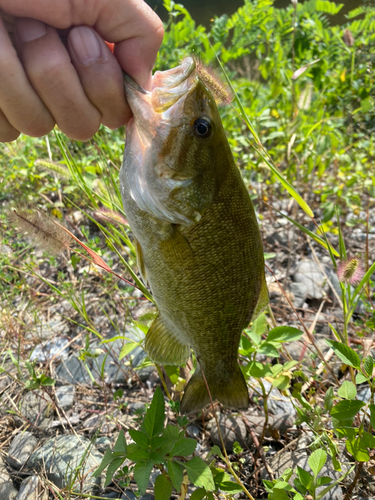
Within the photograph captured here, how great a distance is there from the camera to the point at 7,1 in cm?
126

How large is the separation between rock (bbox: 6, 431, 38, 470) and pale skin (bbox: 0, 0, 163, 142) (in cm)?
180

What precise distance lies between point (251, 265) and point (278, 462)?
115 cm

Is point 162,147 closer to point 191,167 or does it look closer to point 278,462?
point 191,167

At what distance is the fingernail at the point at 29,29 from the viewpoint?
1.33 m

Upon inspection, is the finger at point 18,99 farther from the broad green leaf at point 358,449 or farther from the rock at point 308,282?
the rock at point 308,282

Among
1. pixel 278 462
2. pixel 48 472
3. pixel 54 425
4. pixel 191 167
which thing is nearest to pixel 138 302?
pixel 54 425

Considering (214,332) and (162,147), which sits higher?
(162,147)

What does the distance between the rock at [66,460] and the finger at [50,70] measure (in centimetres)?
164

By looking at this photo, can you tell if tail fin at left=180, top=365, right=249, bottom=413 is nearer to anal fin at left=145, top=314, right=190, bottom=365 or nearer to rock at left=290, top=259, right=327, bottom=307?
anal fin at left=145, top=314, right=190, bottom=365

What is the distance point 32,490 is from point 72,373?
2.66 ft

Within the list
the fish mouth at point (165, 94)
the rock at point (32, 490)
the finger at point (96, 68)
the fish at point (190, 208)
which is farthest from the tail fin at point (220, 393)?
the finger at point (96, 68)

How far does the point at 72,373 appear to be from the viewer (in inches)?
103

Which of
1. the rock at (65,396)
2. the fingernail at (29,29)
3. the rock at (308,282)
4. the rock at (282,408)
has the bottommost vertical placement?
the rock at (308,282)

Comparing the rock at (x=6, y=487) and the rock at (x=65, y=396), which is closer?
the rock at (x=6, y=487)
